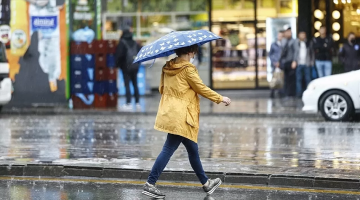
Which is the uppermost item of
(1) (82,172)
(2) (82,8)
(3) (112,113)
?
(2) (82,8)

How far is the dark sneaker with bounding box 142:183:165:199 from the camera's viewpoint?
7848 mm

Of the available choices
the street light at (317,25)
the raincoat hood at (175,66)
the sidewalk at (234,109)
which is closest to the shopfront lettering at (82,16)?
the sidewalk at (234,109)

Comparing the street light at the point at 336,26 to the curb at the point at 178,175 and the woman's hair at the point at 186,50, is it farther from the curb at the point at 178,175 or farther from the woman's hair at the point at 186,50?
the woman's hair at the point at 186,50

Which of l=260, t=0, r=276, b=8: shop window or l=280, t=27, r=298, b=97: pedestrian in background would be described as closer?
l=280, t=27, r=298, b=97: pedestrian in background

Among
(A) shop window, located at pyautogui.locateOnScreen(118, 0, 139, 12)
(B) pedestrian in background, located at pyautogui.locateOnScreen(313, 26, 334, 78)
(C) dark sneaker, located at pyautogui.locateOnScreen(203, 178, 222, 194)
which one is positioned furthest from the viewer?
(A) shop window, located at pyautogui.locateOnScreen(118, 0, 139, 12)

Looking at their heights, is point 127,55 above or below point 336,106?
above

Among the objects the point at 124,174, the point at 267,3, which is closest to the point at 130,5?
the point at 267,3

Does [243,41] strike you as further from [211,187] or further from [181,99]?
[181,99]

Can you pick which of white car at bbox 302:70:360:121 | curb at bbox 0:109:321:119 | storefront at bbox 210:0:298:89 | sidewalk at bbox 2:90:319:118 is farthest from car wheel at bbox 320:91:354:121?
storefront at bbox 210:0:298:89

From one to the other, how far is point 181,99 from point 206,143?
4.77m

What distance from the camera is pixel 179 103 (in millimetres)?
7719

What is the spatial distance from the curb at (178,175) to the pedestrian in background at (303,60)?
13503mm

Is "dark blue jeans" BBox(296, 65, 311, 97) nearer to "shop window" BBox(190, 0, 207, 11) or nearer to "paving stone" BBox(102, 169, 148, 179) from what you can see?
"shop window" BBox(190, 0, 207, 11)

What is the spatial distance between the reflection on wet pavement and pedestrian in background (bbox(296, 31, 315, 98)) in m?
5.11
